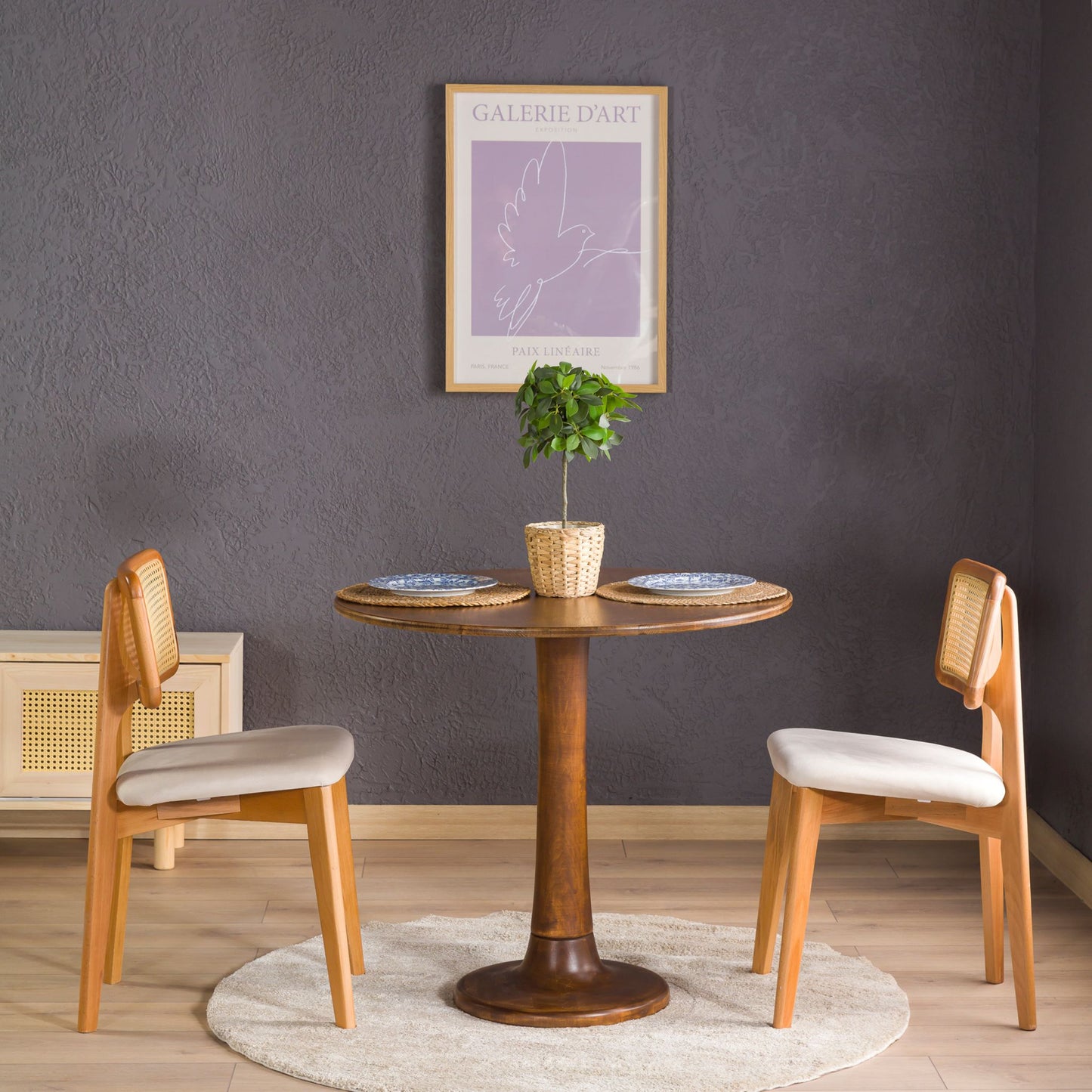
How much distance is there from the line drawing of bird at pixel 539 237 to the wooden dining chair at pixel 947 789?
1387 millimetres

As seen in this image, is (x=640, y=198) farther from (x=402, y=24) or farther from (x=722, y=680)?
(x=722, y=680)

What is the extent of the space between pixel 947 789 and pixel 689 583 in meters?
0.57

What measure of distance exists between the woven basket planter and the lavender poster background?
1.05 m

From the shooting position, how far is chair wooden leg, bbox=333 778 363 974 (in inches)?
90.6

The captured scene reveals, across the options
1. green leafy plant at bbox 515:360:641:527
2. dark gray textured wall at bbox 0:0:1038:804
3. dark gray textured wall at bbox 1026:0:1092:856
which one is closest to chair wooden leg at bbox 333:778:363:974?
green leafy plant at bbox 515:360:641:527

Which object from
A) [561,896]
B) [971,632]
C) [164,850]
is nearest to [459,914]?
[561,896]

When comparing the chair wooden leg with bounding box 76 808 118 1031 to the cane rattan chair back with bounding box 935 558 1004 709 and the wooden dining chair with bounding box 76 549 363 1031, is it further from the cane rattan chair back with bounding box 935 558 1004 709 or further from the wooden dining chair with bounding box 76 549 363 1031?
the cane rattan chair back with bounding box 935 558 1004 709

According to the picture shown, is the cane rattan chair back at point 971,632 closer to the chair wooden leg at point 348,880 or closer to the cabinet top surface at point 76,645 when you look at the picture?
the chair wooden leg at point 348,880

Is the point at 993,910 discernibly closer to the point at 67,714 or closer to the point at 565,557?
the point at 565,557

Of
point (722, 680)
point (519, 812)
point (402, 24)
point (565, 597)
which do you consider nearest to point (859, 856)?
point (722, 680)

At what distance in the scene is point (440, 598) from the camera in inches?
86.3

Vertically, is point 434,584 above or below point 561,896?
above

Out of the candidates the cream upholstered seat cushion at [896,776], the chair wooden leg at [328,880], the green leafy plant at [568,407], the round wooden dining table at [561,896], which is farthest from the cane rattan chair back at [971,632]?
the chair wooden leg at [328,880]

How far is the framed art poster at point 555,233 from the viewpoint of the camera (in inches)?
123
